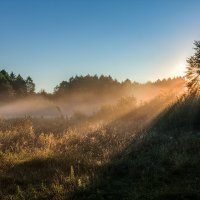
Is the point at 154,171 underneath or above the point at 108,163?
underneath

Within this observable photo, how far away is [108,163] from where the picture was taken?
12.8 m

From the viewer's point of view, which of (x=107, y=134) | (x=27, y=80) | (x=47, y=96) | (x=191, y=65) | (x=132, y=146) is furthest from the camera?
(x=27, y=80)

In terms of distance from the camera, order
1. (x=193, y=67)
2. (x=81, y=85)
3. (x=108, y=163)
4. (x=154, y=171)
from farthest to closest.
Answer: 1. (x=81, y=85)
2. (x=193, y=67)
3. (x=108, y=163)
4. (x=154, y=171)

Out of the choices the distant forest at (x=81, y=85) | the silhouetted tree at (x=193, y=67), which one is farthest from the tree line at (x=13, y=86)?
the silhouetted tree at (x=193, y=67)

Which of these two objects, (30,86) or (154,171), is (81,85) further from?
(154,171)

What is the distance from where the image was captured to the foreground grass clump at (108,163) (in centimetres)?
1037

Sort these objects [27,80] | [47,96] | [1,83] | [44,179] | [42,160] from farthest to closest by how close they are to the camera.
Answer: [27,80]
[47,96]
[1,83]
[42,160]
[44,179]

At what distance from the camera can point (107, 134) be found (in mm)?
18484

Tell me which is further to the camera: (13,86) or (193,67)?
(13,86)

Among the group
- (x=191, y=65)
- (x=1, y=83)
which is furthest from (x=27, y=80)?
(x=191, y=65)

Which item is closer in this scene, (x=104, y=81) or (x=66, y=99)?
(x=66, y=99)

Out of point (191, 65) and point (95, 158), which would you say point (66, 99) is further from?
point (95, 158)

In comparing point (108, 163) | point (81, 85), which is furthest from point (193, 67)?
point (81, 85)

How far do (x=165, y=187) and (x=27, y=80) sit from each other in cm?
7236
